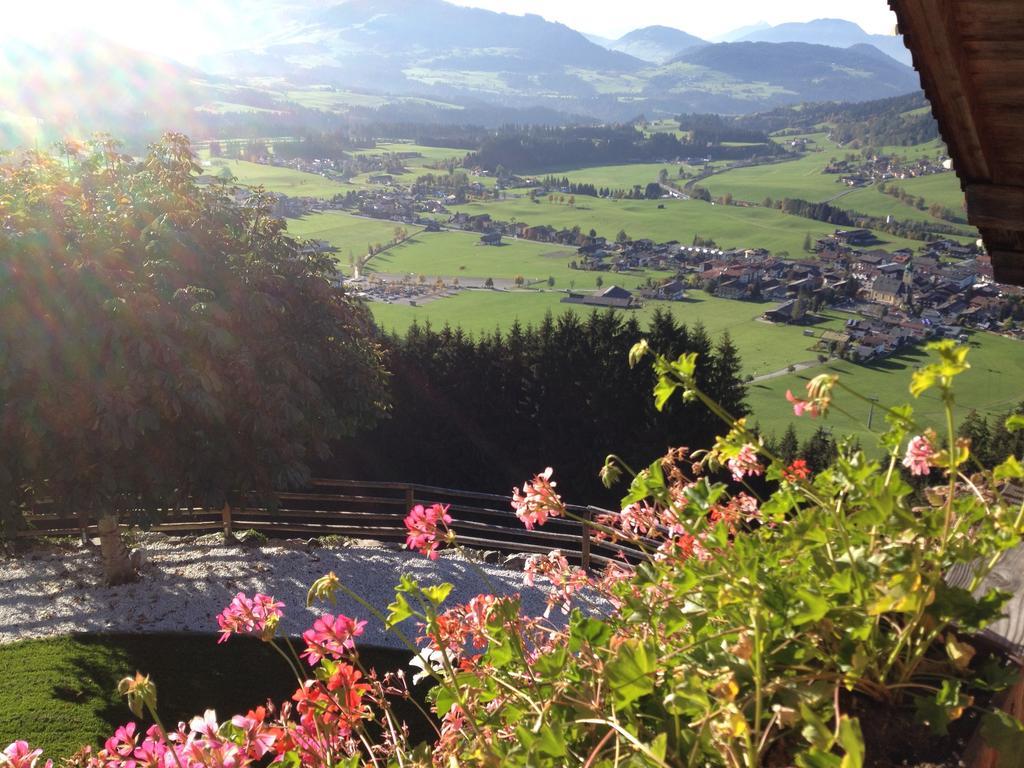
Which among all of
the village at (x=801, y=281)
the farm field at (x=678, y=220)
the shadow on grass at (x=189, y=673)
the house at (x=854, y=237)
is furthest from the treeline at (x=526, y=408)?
the house at (x=854, y=237)

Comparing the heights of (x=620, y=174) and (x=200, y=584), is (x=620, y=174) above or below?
above

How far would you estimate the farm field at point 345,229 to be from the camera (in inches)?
3241

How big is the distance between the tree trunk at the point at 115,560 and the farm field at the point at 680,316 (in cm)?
4018

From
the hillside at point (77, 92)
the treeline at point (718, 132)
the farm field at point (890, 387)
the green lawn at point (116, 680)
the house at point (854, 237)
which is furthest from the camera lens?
the treeline at point (718, 132)

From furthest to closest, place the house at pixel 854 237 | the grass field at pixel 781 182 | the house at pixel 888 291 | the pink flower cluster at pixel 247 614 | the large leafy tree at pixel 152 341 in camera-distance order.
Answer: the grass field at pixel 781 182
the house at pixel 854 237
the house at pixel 888 291
the large leafy tree at pixel 152 341
the pink flower cluster at pixel 247 614

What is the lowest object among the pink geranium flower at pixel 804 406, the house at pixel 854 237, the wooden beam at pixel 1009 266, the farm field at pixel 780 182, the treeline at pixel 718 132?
the house at pixel 854 237

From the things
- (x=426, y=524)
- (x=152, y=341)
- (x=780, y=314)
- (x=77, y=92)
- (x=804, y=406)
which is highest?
(x=77, y=92)

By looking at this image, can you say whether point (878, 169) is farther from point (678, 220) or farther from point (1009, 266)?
point (1009, 266)

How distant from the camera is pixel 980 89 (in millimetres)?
1811

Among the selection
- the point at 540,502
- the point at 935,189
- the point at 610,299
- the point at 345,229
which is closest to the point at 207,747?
the point at 540,502

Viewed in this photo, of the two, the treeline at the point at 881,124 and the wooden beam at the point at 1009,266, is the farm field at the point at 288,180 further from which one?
the treeline at the point at 881,124

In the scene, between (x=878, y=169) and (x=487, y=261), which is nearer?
(x=487, y=261)

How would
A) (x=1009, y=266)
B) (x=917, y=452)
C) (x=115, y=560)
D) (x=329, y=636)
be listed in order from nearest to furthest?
(x=917, y=452) < (x=329, y=636) < (x=1009, y=266) < (x=115, y=560)

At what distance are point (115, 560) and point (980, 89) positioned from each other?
968 cm
